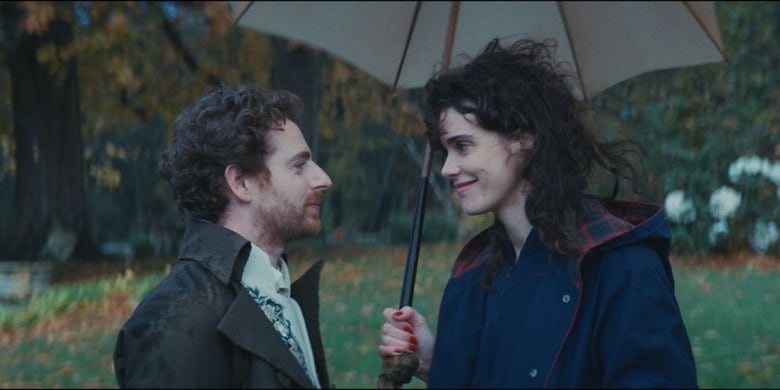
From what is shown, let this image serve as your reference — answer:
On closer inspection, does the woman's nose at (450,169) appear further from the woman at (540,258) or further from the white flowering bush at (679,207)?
the white flowering bush at (679,207)

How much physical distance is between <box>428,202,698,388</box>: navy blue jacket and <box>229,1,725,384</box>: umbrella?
145 cm

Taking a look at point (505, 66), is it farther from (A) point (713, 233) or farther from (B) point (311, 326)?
(A) point (713, 233)

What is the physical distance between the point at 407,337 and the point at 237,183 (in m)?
0.63

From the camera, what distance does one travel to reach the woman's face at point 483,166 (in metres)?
2.60

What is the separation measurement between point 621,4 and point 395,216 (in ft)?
60.8

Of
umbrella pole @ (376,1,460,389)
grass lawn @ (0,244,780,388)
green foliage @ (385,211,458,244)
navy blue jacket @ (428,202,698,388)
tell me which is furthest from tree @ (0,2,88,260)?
navy blue jacket @ (428,202,698,388)

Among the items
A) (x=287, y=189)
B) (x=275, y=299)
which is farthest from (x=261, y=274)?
(x=287, y=189)

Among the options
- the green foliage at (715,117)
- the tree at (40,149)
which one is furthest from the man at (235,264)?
the tree at (40,149)

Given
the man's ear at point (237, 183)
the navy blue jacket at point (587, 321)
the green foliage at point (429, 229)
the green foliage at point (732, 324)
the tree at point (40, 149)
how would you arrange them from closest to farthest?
1. the navy blue jacket at point (587, 321)
2. the man's ear at point (237, 183)
3. the green foliage at point (732, 324)
4. the tree at point (40, 149)
5. the green foliage at point (429, 229)

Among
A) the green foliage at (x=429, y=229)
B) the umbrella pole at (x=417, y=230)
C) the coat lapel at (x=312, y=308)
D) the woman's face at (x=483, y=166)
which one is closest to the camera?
the woman's face at (x=483, y=166)

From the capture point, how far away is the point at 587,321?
241 centimetres

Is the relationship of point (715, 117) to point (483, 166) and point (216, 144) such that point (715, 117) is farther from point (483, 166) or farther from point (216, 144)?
point (216, 144)

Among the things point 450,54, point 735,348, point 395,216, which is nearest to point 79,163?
point 395,216

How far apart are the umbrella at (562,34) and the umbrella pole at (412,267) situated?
0.25 feet
